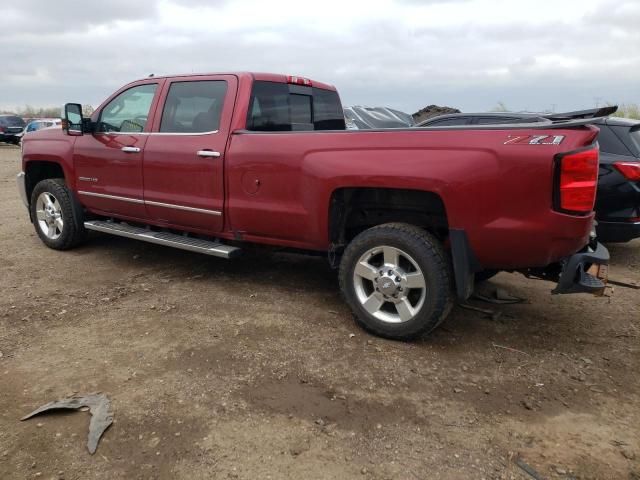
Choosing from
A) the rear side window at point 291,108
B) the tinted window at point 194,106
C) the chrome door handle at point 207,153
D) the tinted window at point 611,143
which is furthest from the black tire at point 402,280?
the tinted window at point 611,143

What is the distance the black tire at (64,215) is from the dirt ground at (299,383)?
0.93m

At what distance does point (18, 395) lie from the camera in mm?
2918

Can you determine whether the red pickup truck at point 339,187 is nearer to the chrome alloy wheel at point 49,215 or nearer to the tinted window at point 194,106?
the tinted window at point 194,106

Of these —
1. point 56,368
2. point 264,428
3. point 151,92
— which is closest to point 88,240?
point 151,92

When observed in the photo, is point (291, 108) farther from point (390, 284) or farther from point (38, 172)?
point (38, 172)

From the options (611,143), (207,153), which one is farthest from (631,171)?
(207,153)

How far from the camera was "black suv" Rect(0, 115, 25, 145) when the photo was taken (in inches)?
1012

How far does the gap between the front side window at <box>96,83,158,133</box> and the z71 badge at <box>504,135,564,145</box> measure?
11.1 feet

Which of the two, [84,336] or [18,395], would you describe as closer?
[18,395]

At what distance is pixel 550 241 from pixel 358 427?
1.55 meters

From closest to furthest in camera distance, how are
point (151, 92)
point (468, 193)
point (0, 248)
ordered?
point (468, 193) → point (151, 92) → point (0, 248)

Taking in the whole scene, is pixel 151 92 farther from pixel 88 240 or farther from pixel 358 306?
pixel 358 306

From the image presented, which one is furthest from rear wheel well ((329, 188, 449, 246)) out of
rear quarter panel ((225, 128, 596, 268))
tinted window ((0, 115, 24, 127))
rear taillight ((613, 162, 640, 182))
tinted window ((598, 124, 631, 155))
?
tinted window ((0, 115, 24, 127))

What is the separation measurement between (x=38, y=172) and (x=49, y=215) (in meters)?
0.67
